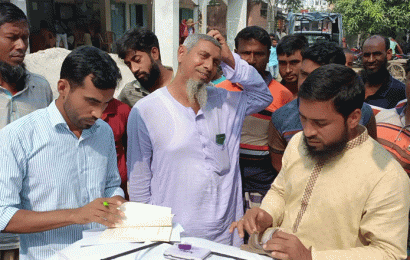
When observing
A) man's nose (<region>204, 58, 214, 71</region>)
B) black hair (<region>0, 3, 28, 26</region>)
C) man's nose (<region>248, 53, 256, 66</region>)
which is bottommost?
man's nose (<region>248, 53, 256, 66</region>)

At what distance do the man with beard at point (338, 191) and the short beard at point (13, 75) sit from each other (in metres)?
1.99

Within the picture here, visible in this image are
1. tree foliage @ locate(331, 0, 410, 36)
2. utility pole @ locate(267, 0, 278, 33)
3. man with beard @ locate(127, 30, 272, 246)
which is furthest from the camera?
utility pole @ locate(267, 0, 278, 33)

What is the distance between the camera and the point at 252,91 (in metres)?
2.74

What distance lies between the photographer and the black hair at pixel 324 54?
2781mm

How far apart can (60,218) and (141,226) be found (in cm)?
33

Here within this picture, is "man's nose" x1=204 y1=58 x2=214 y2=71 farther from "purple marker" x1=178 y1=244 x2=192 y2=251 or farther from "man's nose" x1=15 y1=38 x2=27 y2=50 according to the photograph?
"man's nose" x1=15 y1=38 x2=27 y2=50

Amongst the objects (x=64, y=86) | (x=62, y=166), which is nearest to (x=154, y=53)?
(x=64, y=86)

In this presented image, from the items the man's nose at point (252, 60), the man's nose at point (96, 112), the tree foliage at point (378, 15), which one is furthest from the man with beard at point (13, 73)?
the tree foliage at point (378, 15)

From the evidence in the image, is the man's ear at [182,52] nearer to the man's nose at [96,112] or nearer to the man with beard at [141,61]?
the man's nose at [96,112]

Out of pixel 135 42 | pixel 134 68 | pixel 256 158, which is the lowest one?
pixel 256 158

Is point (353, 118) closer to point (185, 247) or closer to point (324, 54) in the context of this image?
point (185, 247)

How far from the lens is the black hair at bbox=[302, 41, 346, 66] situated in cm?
278

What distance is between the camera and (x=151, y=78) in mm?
3463

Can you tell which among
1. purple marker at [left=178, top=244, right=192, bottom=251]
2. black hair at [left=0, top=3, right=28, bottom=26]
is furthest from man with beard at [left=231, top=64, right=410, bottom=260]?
black hair at [left=0, top=3, right=28, bottom=26]
